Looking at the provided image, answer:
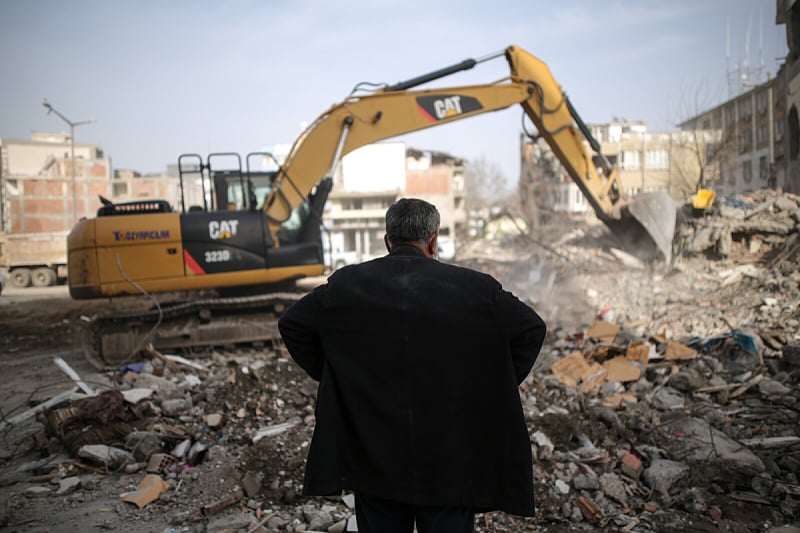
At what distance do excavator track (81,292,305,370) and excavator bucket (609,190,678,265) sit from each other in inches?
239

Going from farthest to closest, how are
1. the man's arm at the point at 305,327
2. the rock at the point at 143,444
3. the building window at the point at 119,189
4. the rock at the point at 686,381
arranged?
the building window at the point at 119,189 < the rock at the point at 686,381 < the rock at the point at 143,444 < the man's arm at the point at 305,327

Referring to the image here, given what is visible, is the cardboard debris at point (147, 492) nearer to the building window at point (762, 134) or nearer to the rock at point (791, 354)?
the rock at point (791, 354)

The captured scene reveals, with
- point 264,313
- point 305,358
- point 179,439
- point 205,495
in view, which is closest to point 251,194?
point 264,313

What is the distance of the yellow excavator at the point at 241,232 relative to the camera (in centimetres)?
820

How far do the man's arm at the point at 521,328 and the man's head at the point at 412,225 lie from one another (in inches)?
14.1

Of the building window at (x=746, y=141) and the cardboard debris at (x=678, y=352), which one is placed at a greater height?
the building window at (x=746, y=141)

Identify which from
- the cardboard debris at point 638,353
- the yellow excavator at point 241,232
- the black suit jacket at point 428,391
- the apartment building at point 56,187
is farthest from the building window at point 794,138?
the apartment building at point 56,187

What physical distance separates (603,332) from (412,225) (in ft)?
23.4

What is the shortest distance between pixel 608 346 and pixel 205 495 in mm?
5422

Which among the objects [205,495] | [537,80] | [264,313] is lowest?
[205,495]

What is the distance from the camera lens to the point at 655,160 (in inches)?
1834

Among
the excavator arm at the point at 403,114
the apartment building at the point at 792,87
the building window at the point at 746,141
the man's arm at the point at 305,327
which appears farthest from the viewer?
the building window at the point at 746,141

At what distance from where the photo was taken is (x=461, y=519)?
206 cm

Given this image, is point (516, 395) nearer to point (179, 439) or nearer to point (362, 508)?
point (362, 508)
